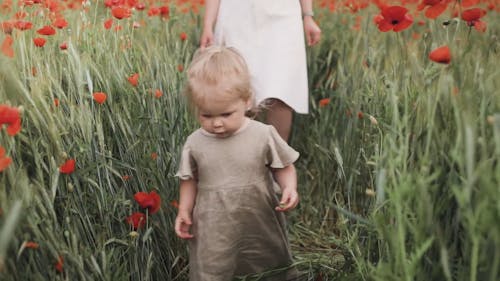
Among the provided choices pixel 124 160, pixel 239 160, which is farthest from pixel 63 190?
pixel 239 160

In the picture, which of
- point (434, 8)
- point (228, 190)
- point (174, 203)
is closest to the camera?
point (434, 8)

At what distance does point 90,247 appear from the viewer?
1.65 metres

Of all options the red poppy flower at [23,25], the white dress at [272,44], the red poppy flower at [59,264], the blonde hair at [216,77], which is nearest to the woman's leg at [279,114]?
the white dress at [272,44]

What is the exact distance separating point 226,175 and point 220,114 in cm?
18

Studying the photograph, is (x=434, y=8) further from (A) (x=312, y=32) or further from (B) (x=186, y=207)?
(A) (x=312, y=32)

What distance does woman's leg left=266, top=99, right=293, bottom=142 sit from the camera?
89.6 inches

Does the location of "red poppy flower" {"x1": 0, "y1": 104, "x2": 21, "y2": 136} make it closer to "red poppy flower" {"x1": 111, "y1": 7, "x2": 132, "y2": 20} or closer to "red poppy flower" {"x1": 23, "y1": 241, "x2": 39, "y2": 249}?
"red poppy flower" {"x1": 23, "y1": 241, "x2": 39, "y2": 249}

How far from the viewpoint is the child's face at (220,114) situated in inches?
59.9

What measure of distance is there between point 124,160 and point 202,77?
0.43 metres

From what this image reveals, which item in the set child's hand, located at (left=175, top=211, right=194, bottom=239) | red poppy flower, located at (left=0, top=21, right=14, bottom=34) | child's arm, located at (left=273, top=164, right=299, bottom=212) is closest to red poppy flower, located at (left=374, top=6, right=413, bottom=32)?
child's arm, located at (left=273, top=164, right=299, bottom=212)

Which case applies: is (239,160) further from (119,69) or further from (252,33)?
(252,33)

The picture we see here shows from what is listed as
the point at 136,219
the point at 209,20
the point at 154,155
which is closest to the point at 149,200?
the point at 136,219

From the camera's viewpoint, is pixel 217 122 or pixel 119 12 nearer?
pixel 217 122

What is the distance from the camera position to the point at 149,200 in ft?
5.38
